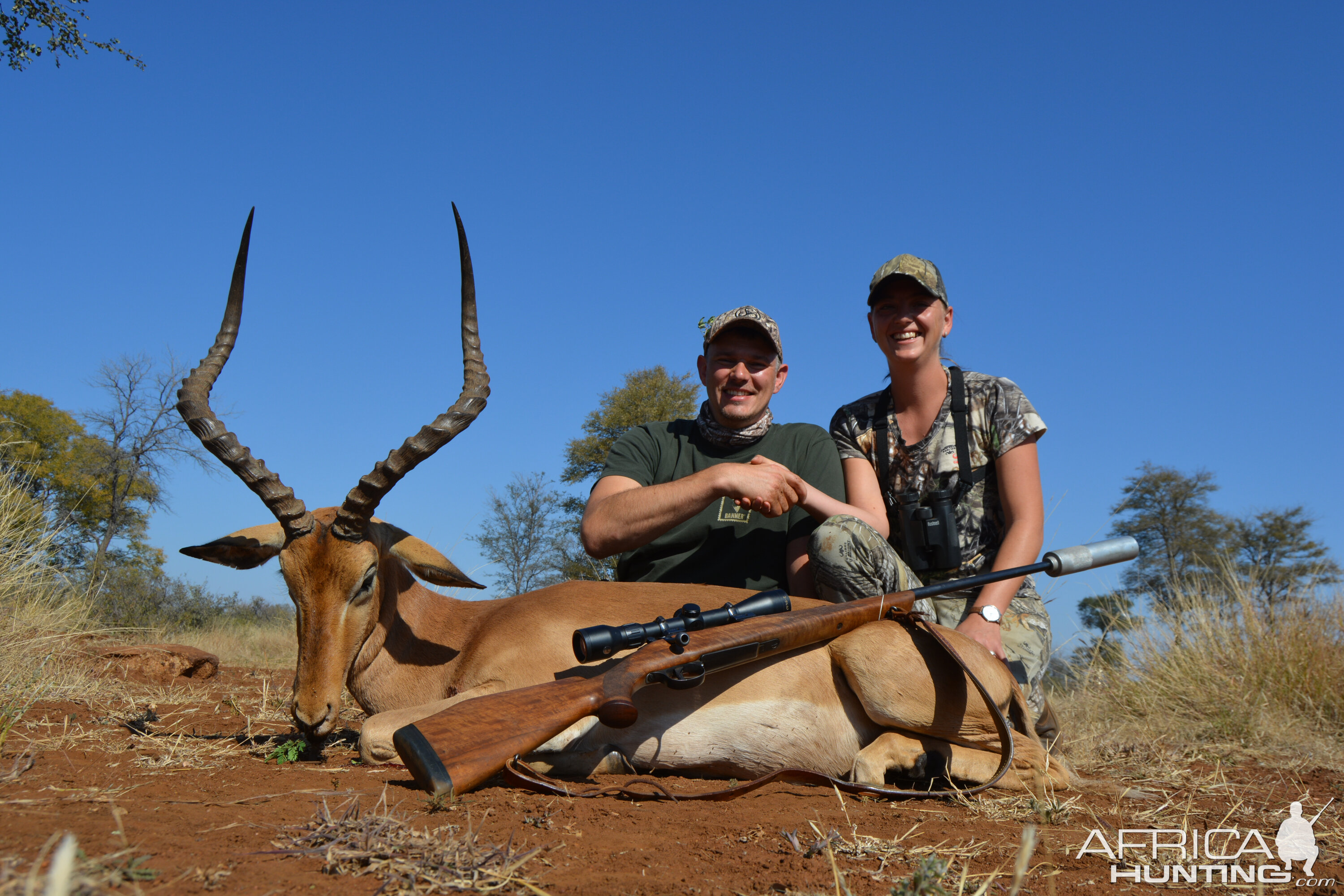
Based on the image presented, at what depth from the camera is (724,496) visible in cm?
474

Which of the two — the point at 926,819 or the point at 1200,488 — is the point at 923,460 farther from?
the point at 1200,488

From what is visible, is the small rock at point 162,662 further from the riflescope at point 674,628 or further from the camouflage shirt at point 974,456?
the camouflage shirt at point 974,456

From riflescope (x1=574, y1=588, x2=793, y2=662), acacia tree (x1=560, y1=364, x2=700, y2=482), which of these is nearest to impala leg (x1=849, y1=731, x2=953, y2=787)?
A: riflescope (x1=574, y1=588, x2=793, y2=662)

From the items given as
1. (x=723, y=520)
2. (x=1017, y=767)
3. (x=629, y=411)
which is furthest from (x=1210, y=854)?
(x=629, y=411)

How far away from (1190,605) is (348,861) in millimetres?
8899

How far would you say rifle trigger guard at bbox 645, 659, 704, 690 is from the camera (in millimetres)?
3535

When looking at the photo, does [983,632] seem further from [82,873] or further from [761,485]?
[82,873]

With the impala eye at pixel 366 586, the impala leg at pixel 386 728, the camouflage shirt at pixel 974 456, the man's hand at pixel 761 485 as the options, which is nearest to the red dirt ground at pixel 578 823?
the impala leg at pixel 386 728

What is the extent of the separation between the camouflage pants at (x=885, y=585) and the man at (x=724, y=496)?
26 cm

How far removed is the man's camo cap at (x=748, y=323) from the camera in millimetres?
5680

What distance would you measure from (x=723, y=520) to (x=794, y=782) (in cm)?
187

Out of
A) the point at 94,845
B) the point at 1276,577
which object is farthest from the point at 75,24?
the point at 1276,577

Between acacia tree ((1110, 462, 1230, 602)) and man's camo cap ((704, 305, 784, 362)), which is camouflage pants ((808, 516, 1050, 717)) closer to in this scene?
man's camo cap ((704, 305, 784, 362))

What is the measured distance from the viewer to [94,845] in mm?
2049
